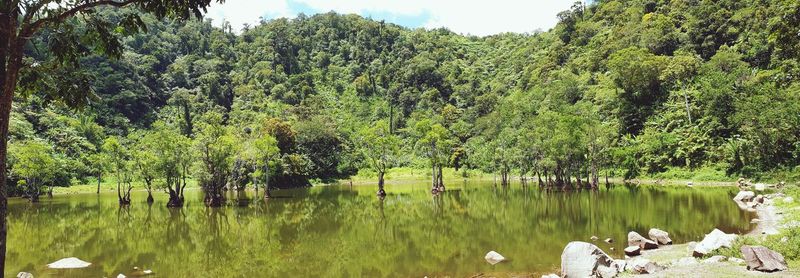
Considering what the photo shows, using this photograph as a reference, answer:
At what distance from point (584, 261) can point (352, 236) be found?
14283 millimetres

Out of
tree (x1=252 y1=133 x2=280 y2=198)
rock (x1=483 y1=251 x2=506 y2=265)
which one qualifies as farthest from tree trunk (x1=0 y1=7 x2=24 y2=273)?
tree (x1=252 y1=133 x2=280 y2=198)

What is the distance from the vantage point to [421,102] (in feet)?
445

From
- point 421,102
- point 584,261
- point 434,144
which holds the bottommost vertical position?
point 584,261

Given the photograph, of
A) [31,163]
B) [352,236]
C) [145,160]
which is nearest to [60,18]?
[352,236]

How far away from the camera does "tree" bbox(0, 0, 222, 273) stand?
639 centimetres

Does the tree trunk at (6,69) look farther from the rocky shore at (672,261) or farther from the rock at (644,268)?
the rock at (644,268)

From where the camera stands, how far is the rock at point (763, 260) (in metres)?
11.3

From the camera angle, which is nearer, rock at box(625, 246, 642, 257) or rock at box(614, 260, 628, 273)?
rock at box(614, 260, 628, 273)

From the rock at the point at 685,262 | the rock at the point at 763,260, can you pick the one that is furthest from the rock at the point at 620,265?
the rock at the point at 763,260

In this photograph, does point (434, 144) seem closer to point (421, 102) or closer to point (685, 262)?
point (685, 262)

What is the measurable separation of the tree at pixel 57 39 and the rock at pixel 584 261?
40.2 ft

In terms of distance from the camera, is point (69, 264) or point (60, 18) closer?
point (60, 18)

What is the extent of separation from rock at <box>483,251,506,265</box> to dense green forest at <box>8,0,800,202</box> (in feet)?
39.6

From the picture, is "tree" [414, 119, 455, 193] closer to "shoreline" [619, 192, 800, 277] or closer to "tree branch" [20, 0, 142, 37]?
"shoreline" [619, 192, 800, 277]
